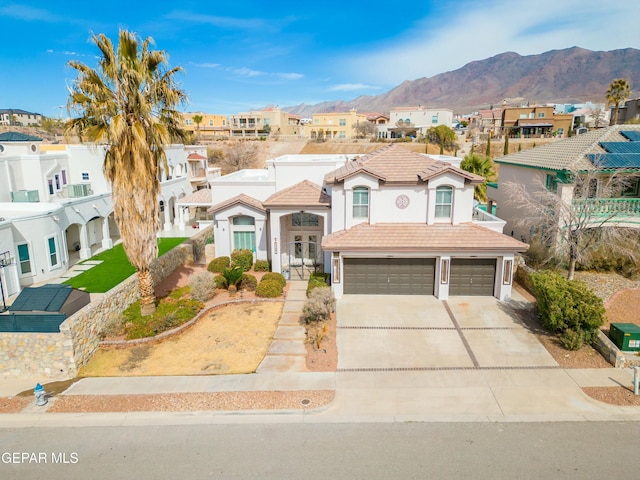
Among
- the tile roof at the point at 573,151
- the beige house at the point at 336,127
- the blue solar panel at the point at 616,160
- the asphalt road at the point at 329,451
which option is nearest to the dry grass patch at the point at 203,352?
the asphalt road at the point at 329,451

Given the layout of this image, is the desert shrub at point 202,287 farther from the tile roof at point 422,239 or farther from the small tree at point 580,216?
the small tree at point 580,216

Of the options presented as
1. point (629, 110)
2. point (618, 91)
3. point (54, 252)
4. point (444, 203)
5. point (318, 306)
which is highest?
point (618, 91)

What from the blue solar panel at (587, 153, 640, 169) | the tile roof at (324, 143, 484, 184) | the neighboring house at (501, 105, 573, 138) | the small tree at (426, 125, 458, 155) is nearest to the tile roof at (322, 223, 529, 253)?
the tile roof at (324, 143, 484, 184)

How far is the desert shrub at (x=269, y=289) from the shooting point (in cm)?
2131

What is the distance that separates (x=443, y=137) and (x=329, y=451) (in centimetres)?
8188

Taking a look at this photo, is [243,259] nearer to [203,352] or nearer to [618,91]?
[203,352]

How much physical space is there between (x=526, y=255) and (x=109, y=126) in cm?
2332

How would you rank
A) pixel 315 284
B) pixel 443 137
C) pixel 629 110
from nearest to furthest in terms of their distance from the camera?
1. pixel 315 284
2. pixel 629 110
3. pixel 443 137

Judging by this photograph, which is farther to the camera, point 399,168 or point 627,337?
point 399,168

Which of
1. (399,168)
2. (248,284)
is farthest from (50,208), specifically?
(399,168)

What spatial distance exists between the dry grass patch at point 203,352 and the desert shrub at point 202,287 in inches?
55.1

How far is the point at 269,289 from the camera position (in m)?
21.4

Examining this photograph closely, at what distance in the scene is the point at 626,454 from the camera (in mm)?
10500

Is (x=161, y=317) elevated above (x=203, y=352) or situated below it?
above
